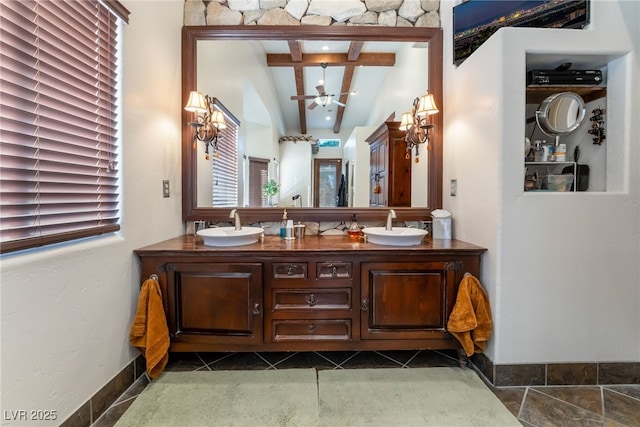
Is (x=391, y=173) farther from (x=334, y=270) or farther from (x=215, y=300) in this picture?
(x=215, y=300)

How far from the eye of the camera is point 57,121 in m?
1.20

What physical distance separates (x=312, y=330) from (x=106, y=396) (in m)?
1.16

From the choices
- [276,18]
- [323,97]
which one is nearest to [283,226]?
[323,97]

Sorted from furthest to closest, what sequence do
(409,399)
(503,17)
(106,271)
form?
(503,17)
(409,399)
(106,271)

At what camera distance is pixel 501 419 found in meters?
1.45

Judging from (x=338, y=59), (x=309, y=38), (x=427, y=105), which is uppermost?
(x=309, y=38)

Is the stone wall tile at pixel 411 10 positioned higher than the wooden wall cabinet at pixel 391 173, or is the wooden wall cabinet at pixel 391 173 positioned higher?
the stone wall tile at pixel 411 10

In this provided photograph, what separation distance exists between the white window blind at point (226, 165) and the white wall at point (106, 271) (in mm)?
289

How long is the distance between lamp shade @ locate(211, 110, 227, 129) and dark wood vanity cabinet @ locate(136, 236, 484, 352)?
42.5 inches

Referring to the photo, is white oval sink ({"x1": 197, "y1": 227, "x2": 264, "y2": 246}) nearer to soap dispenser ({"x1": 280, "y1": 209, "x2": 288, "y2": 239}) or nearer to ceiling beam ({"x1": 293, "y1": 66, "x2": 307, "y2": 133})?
soap dispenser ({"x1": 280, "y1": 209, "x2": 288, "y2": 239})

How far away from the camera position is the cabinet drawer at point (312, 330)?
5.91 ft

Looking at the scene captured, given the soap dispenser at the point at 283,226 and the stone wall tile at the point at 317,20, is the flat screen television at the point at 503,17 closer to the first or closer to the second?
the stone wall tile at the point at 317,20

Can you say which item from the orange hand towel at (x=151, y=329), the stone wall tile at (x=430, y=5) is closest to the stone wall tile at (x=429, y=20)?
the stone wall tile at (x=430, y=5)

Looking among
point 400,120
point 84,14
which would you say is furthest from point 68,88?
point 400,120
